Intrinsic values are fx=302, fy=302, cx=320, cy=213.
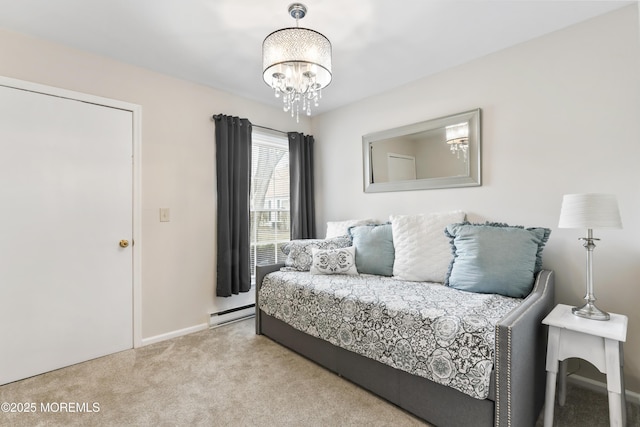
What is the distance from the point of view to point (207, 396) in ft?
6.16

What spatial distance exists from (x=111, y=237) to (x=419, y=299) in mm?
2395

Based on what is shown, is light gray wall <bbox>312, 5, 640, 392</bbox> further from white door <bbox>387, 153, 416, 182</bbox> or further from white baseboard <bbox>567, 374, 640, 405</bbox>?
white door <bbox>387, 153, 416, 182</bbox>

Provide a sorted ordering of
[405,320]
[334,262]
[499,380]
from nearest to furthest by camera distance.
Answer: [499,380]
[405,320]
[334,262]

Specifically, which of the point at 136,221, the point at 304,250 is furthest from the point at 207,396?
the point at 136,221

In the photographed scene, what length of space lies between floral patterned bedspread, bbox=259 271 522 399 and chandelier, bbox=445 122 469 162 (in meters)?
1.18

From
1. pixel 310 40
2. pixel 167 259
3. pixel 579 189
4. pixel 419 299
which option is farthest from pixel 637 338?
pixel 167 259

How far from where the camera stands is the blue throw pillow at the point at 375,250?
2680mm

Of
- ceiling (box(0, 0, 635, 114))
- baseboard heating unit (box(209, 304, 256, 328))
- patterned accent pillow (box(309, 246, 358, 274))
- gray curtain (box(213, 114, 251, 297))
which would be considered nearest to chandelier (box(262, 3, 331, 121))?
ceiling (box(0, 0, 635, 114))

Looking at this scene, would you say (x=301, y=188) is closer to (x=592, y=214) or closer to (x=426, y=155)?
(x=426, y=155)

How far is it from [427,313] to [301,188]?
2348mm

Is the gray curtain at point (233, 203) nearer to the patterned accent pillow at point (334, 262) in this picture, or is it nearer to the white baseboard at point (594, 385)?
the patterned accent pillow at point (334, 262)

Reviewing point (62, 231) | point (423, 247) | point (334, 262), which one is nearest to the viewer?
point (62, 231)

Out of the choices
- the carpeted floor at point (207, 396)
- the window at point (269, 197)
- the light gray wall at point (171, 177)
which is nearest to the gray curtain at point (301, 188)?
the window at point (269, 197)

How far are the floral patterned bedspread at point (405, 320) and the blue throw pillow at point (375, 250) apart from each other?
4.5 inches
